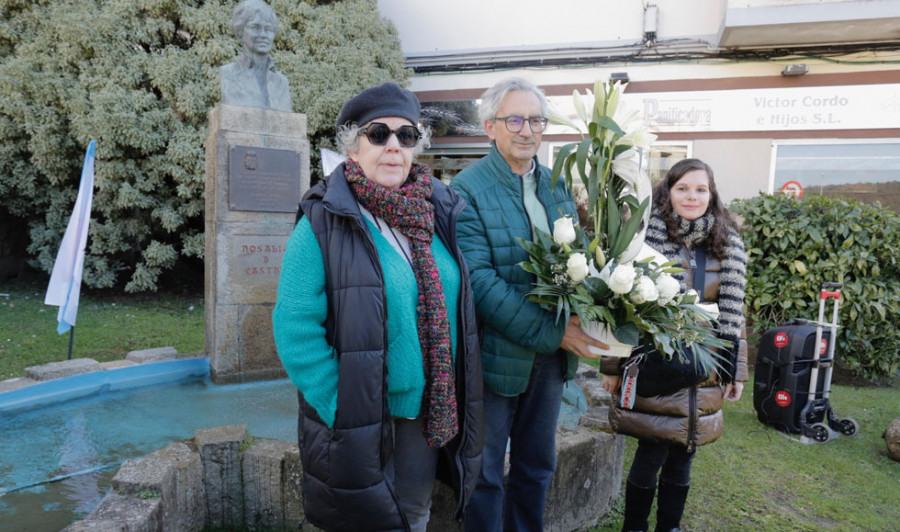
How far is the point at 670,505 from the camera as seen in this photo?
262 cm

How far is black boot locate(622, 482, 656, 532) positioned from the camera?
2.57 meters

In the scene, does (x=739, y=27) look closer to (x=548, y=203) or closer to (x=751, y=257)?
(x=751, y=257)

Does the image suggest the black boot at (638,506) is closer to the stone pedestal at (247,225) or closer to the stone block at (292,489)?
the stone block at (292,489)

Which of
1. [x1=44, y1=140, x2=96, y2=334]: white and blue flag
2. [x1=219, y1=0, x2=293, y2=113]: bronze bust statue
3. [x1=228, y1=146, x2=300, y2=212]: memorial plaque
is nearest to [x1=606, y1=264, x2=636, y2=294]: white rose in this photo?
[x1=228, y1=146, x2=300, y2=212]: memorial plaque

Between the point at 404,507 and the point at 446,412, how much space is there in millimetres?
346

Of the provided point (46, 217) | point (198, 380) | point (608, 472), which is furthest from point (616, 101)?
point (46, 217)

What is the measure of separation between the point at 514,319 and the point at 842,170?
27.4ft

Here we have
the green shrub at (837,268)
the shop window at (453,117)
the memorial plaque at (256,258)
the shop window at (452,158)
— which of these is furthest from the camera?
the shop window at (452,158)

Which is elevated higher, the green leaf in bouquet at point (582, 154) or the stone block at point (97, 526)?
the green leaf in bouquet at point (582, 154)

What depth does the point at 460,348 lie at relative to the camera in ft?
5.98

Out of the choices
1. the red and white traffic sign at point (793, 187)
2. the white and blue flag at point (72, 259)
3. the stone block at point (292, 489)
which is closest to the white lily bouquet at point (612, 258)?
the stone block at point (292, 489)

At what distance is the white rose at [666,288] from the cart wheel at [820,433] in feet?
10.8

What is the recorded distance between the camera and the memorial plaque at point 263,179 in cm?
429

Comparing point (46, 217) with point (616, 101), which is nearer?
point (616, 101)
